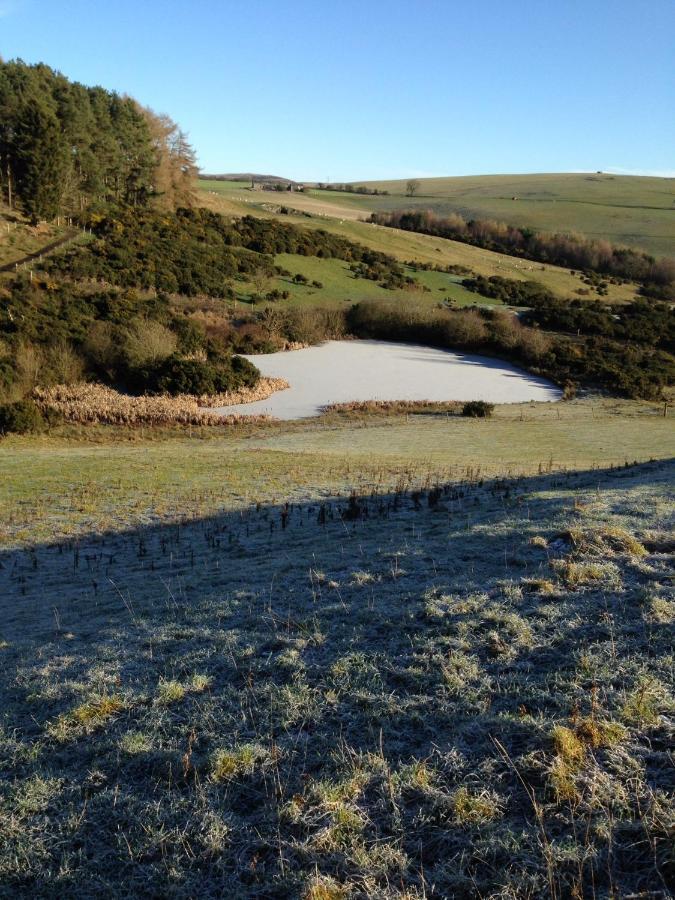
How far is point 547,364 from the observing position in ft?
135

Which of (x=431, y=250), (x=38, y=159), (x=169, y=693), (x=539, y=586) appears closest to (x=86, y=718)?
(x=169, y=693)

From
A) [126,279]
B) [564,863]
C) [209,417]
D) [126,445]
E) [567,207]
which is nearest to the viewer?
[564,863]

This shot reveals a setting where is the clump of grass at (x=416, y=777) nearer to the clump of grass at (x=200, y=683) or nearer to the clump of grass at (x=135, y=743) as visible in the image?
the clump of grass at (x=135, y=743)

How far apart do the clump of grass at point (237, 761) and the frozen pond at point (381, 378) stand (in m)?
26.8

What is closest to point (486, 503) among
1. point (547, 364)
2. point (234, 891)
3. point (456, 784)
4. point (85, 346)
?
point (456, 784)

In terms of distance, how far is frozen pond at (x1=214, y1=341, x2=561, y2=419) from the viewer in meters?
34.2

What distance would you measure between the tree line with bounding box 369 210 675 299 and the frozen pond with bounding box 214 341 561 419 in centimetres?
4127

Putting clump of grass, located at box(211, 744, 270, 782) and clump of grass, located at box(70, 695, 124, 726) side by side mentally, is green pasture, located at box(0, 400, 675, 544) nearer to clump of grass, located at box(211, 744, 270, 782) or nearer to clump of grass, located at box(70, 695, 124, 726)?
clump of grass, located at box(70, 695, 124, 726)

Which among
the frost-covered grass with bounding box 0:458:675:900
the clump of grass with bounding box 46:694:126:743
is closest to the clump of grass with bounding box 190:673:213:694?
the frost-covered grass with bounding box 0:458:675:900

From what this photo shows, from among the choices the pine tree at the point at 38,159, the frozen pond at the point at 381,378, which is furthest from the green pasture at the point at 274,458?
the pine tree at the point at 38,159

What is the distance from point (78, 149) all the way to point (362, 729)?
66.6m

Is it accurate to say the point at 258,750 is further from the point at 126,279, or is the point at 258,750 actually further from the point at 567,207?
the point at 567,207

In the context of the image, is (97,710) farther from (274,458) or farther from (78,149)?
(78,149)

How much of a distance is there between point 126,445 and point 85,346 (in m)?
11.6
